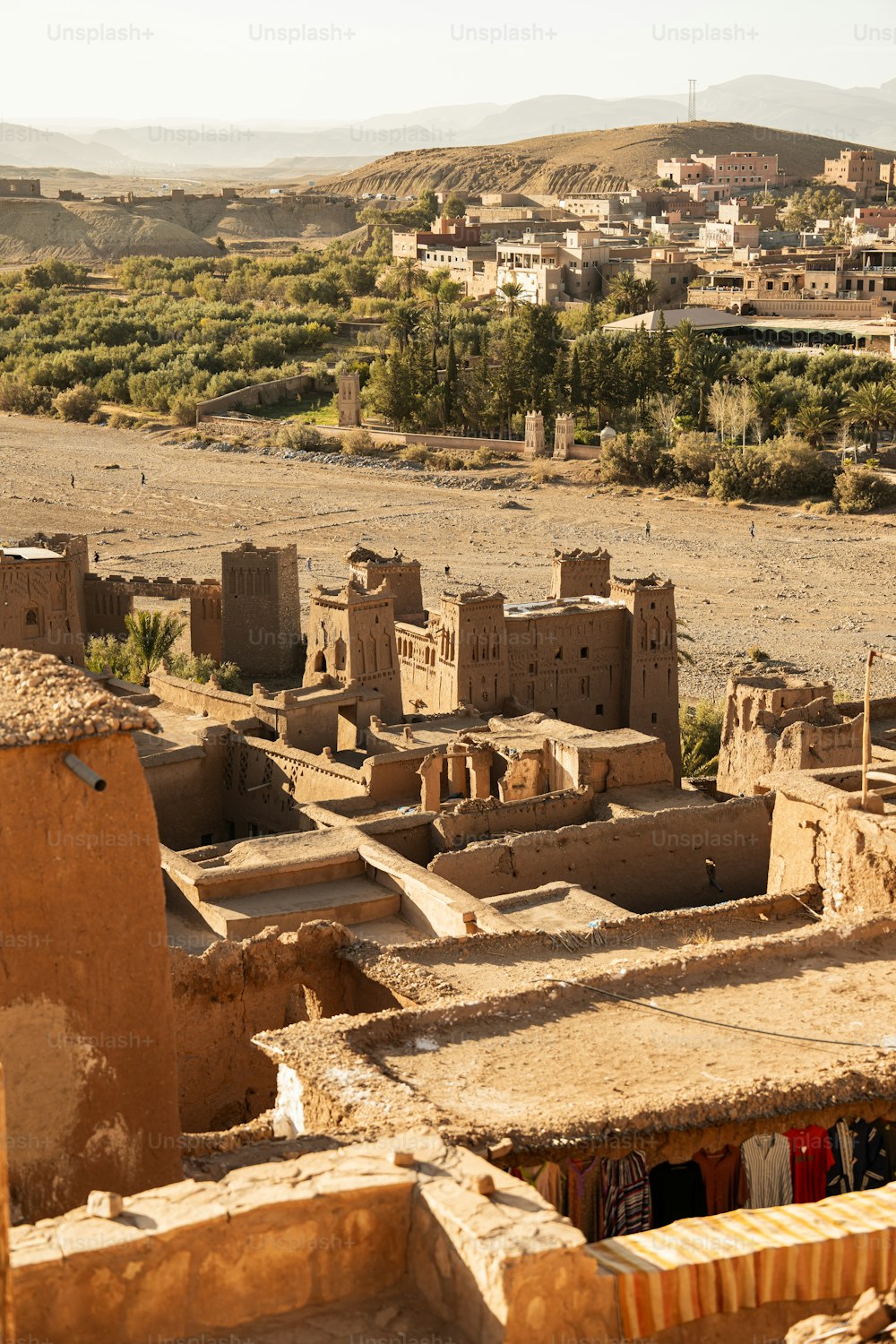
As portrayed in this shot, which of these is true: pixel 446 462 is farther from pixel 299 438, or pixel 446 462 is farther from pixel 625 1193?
pixel 625 1193

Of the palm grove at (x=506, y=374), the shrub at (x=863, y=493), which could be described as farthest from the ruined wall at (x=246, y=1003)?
the palm grove at (x=506, y=374)

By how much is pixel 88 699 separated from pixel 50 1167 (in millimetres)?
1896

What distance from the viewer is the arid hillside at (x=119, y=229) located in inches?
4013

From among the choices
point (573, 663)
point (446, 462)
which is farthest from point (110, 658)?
point (446, 462)

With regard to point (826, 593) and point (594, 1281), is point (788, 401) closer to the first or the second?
point (826, 593)

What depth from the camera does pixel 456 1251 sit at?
6074 mm

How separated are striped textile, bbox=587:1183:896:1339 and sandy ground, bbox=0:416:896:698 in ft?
71.6

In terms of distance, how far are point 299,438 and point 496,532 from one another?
13531mm

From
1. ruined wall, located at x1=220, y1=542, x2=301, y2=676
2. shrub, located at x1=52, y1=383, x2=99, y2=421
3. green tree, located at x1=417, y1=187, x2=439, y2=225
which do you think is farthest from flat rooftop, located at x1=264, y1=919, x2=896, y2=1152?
green tree, located at x1=417, y1=187, x2=439, y2=225

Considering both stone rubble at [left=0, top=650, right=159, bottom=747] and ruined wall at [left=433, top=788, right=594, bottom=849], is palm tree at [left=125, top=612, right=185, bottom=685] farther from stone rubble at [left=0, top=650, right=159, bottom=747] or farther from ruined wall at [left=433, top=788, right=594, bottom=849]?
stone rubble at [left=0, top=650, right=159, bottom=747]

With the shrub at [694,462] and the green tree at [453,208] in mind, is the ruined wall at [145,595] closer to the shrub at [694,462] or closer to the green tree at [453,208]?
the shrub at [694,462]

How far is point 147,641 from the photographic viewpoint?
82.9ft

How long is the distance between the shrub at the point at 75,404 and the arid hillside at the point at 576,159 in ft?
255

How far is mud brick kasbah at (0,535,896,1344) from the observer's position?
6.07 m
